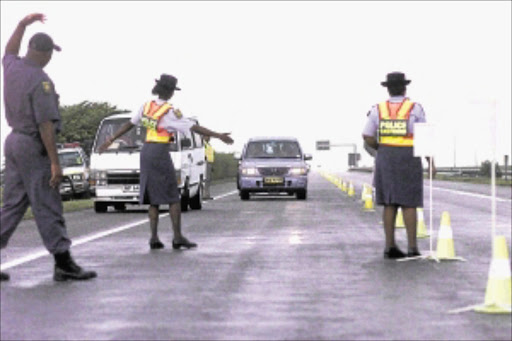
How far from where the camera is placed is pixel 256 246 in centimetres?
1480

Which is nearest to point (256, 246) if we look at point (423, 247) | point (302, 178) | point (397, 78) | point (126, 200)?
point (423, 247)

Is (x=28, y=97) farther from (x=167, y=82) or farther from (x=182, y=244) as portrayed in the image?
(x=182, y=244)

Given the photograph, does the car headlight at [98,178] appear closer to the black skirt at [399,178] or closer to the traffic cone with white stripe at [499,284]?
the black skirt at [399,178]

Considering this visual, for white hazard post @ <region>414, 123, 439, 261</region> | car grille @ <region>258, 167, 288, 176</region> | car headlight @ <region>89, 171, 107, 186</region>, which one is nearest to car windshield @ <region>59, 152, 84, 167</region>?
car grille @ <region>258, 167, 288, 176</region>

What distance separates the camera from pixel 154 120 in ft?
44.9

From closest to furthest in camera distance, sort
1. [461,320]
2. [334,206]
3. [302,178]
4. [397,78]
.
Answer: [461,320] → [397,78] → [334,206] → [302,178]

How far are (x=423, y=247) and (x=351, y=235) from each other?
2203mm

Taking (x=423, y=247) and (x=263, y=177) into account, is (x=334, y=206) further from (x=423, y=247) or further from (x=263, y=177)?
(x=423, y=247)

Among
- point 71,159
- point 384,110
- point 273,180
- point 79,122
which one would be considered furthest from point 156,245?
point 79,122

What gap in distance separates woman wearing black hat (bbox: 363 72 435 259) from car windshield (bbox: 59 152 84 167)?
2643cm

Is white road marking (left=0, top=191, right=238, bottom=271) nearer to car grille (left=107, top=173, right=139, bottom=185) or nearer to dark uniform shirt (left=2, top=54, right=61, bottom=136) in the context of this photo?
car grille (left=107, top=173, right=139, bottom=185)

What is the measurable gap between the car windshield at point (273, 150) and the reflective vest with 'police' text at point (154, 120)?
20.3 m

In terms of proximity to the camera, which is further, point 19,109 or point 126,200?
point 126,200

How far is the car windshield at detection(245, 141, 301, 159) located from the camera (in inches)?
1346
